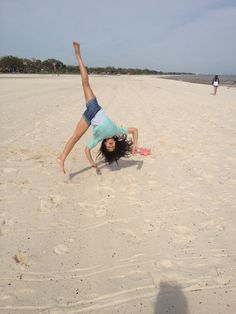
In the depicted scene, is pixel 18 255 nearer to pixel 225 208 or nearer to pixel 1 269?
pixel 1 269

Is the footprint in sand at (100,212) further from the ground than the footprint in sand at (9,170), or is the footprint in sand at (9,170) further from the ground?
the footprint in sand at (100,212)

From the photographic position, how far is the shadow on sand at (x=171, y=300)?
2625 millimetres

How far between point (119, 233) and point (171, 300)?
1078 millimetres

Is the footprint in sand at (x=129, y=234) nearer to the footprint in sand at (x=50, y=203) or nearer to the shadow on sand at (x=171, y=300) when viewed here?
the shadow on sand at (x=171, y=300)

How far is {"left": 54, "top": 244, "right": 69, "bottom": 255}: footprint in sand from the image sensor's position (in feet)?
10.8

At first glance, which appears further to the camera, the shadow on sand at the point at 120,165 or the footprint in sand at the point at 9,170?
the shadow on sand at the point at 120,165

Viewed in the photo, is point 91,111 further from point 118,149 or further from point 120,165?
point 120,165

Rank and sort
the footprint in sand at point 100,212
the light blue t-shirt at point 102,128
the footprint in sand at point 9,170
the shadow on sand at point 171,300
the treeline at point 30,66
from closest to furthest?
the shadow on sand at point 171,300
the footprint in sand at point 100,212
the light blue t-shirt at point 102,128
the footprint in sand at point 9,170
the treeline at point 30,66

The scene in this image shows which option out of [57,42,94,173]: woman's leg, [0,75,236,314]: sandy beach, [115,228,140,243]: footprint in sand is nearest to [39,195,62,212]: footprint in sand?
[0,75,236,314]: sandy beach

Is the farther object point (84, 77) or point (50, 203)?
point (84, 77)

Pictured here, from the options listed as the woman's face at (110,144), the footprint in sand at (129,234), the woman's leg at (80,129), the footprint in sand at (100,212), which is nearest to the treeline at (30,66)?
the woman's leg at (80,129)

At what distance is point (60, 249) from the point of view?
11.0ft

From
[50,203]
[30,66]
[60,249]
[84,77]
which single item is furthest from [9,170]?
[30,66]

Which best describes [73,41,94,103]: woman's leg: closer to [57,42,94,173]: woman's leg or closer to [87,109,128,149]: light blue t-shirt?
[57,42,94,173]: woman's leg
